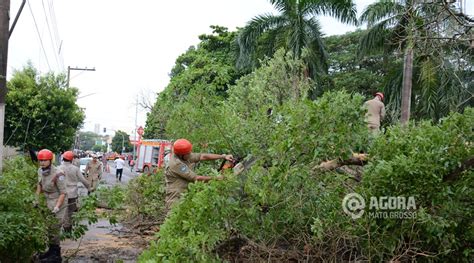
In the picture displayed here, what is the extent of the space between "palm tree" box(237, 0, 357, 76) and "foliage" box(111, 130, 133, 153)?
242 ft

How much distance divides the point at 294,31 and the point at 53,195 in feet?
41.0

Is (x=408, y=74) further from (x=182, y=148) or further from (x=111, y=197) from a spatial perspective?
(x=111, y=197)

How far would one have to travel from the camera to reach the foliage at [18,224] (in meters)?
5.02

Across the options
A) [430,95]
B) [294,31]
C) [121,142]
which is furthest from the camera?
[121,142]

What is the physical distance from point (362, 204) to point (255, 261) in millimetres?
1116

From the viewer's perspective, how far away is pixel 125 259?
A: 7762mm

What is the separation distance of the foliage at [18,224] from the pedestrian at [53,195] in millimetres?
565

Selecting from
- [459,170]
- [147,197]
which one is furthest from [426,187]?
[147,197]

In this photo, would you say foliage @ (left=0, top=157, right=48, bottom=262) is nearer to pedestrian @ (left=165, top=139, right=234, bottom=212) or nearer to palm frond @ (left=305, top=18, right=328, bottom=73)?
pedestrian @ (left=165, top=139, right=234, bottom=212)

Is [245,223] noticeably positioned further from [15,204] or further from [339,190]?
[15,204]

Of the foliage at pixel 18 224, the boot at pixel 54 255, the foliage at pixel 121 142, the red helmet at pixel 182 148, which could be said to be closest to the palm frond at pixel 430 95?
the red helmet at pixel 182 148

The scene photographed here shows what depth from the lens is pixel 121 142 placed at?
3679 inches

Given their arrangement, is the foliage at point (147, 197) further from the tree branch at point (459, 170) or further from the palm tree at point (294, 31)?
→ the palm tree at point (294, 31)

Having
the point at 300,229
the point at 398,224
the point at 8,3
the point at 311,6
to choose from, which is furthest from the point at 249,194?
the point at 311,6
